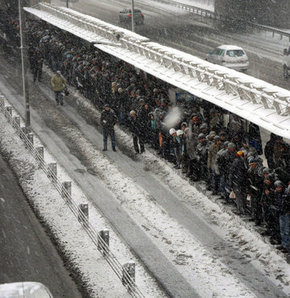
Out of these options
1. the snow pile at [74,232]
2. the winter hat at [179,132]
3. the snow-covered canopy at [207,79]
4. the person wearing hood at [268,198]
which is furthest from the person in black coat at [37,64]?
Answer: the person wearing hood at [268,198]

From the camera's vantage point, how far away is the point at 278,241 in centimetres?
1477

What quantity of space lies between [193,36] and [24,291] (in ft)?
119

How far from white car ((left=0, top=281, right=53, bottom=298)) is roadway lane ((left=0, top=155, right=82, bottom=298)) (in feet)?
6.38

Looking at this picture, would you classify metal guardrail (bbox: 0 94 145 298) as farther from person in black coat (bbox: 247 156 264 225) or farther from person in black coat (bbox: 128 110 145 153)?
person in black coat (bbox: 247 156 264 225)

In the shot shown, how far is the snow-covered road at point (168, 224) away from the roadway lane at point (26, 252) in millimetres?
606

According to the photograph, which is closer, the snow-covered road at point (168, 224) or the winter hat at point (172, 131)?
the snow-covered road at point (168, 224)

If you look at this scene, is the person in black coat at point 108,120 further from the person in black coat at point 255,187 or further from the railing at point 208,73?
the person in black coat at point 255,187

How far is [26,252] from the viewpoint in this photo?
1495 cm

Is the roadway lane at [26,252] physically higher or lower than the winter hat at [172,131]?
lower

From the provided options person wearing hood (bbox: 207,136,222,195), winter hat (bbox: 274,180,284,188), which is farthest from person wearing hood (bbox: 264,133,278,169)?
winter hat (bbox: 274,180,284,188)

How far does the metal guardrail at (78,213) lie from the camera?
12.8 meters

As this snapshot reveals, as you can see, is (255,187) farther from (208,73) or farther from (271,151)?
(208,73)

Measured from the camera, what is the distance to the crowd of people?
588 inches

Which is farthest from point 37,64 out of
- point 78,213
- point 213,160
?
point 78,213
